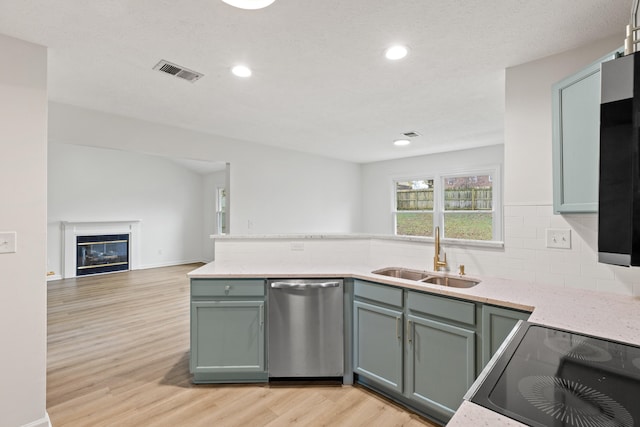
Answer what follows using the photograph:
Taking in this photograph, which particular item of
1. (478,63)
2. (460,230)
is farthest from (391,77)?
(460,230)

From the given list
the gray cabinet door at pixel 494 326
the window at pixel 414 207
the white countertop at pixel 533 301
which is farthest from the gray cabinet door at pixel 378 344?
the window at pixel 414 207

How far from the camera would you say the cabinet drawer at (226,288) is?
8.07 ft

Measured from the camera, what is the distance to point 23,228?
6.34 feet

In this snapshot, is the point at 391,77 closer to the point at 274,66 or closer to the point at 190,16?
the point at 274,66

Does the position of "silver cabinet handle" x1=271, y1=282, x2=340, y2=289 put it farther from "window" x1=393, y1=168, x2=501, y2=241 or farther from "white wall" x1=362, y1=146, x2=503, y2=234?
"white wall" x1=362, y1=146, x2=503, y2=234

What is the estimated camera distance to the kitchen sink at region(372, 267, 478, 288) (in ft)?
7.68

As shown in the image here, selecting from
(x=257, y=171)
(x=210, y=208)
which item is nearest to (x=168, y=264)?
(x=210, y=208)

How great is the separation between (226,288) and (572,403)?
7.11 ft

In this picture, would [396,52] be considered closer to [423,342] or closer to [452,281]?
[452,281]

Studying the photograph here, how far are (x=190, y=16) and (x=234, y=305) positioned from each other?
195 cm

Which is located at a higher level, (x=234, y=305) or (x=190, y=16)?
(x=190, y=16)

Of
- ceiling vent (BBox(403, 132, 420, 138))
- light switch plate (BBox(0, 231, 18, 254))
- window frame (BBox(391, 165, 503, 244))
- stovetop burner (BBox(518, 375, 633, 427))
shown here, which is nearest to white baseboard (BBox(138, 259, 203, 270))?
window frame (BBox(391, 165, 503, 244))

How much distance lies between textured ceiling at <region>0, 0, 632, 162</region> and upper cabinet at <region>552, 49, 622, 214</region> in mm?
380

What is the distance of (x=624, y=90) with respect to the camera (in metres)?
0.97
